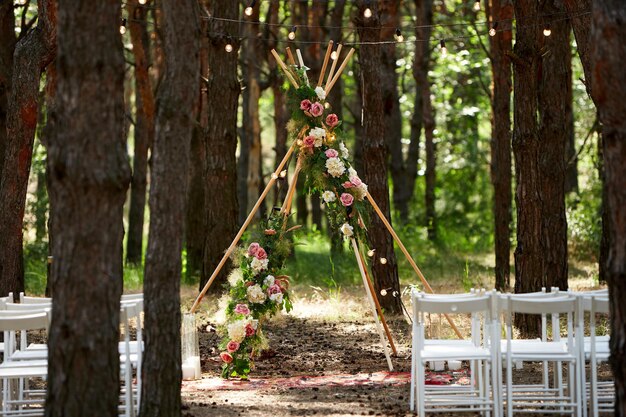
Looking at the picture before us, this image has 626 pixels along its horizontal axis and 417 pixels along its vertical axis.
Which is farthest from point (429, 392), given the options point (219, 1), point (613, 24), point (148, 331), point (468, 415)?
point (219, 1)

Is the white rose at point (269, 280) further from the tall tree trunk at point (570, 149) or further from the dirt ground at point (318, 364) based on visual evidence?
the tall tree trunk at point (570, 149)

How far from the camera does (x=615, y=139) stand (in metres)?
7.18

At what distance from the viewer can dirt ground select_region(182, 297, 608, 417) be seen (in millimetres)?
9727

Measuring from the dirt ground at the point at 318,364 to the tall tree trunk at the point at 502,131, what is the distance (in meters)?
2.99

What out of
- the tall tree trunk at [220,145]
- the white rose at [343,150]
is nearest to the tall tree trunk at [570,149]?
the tall tree trunk at [220,145]

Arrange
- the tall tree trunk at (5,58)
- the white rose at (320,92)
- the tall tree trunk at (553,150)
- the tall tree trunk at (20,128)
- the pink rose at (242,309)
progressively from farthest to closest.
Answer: the tall tree trunk at (5,58), the tall tree trunk at (553,150), the tall tree trunk at (20,128), the white rose at (320,92), the pink rose at (242,309)

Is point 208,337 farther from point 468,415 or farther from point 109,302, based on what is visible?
point 109,302

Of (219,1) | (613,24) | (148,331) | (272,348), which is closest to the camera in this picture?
(613,24)

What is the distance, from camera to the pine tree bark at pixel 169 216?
7.85 metres

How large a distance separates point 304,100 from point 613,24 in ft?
18.0

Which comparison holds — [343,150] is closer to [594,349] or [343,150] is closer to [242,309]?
[242,309]

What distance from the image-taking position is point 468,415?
9539mm

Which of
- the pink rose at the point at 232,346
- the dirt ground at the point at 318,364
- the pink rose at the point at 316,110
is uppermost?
the pink rose at the point at 316,110

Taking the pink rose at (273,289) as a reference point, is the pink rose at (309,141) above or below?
above
